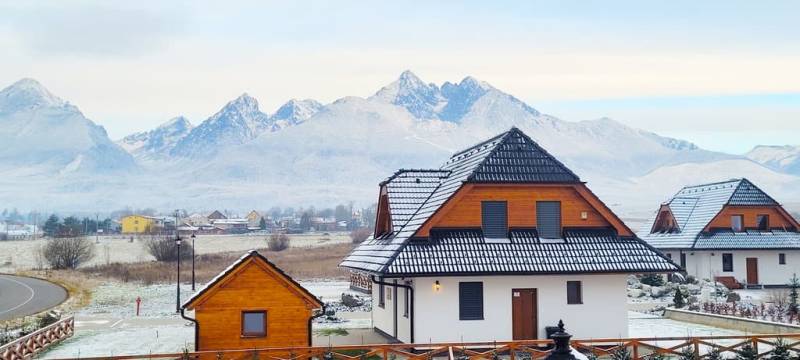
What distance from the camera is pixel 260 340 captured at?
25.0 m

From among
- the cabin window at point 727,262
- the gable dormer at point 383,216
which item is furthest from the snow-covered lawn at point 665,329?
the cabin window at point 727,262

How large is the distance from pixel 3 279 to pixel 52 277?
3943 millimetres

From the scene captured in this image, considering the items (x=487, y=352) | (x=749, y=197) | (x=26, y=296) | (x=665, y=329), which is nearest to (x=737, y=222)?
(x=749, y=197)

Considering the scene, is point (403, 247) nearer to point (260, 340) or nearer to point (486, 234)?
point (486, 234)

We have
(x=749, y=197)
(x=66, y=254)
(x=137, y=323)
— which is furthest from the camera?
(x=66, y=254)

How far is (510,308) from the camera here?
87.3ft

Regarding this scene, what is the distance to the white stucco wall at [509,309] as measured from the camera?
85.9 feet

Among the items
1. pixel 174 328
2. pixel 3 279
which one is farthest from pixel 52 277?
pixel 174 328

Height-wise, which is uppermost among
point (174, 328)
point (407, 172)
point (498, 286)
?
point (407, 172)

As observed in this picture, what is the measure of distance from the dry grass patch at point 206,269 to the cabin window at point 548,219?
1831 inches

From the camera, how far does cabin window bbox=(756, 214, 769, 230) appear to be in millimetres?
53219

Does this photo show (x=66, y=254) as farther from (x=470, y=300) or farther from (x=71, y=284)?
(x=470, y=300)

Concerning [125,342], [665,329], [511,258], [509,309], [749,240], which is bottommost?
[125,342]

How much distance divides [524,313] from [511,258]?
1.85 meters
